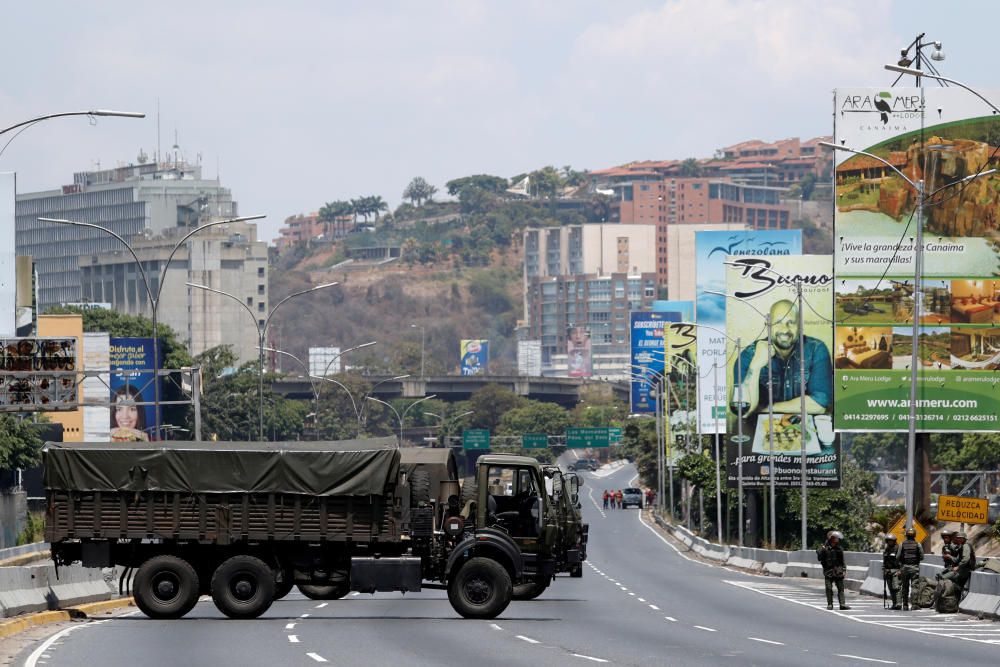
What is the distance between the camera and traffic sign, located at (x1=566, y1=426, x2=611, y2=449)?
17950 cm

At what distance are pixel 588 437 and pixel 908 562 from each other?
141978mm

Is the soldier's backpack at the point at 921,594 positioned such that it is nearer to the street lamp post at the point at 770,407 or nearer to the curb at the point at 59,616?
the curb at the point at 59,616

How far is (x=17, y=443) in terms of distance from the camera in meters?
103

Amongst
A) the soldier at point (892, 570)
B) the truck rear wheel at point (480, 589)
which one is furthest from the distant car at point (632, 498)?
the truck rear wheel at point (480, 589)

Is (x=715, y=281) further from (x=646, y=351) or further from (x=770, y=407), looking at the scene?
(x=770, y=407)

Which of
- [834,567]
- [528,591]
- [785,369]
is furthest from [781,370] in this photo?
[834,567]

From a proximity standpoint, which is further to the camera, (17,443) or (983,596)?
(17,443)

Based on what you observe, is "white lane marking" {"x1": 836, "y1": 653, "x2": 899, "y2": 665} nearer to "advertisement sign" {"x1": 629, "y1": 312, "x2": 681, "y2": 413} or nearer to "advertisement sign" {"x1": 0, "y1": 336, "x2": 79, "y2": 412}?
"advertisement sign" {"x1": 0, "y1": 336, "x2": 79, "y2": 412}

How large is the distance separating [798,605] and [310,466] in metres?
14.0

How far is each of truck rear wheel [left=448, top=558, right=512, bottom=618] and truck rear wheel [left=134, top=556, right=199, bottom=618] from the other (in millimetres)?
4543

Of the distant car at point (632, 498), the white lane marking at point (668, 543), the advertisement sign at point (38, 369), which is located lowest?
the distant car at point (632, 498)

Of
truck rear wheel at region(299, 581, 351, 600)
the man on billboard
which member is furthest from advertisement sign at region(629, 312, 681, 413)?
truck rear wheel at region(299, 581, 351, 600)

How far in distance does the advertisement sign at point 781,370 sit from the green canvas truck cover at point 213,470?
4376cm

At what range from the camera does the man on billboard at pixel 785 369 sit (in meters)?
78.9
